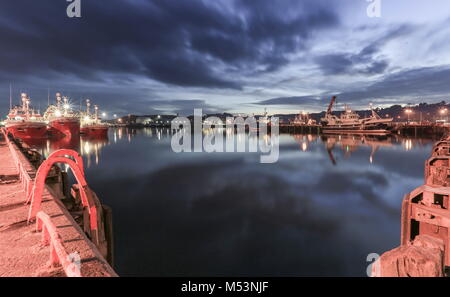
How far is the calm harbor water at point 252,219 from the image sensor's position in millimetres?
10250

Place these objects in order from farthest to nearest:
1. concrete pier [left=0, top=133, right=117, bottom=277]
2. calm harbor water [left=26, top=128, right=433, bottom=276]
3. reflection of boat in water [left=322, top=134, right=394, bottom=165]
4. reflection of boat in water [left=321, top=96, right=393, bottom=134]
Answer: reflection of boat in water [left=321, top=96, right=393, bottom=134], reflection of boat in water [left=322, top=134, right=394, bottom=165], calm harbor water [left=26, top=128, right=433, bottom=276], concrete pier [left=0, top=133, right=117, bottom=277]

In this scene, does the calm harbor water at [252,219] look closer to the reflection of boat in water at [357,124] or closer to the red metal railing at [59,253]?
the red metal railing at [59,253]

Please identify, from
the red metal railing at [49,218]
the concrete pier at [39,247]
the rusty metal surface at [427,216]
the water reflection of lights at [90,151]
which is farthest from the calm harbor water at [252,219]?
the water reflection of lights at [90,151]

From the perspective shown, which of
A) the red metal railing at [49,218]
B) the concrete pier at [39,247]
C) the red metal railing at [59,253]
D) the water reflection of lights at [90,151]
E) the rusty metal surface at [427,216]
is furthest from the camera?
the water reflection of lights at [90,151]

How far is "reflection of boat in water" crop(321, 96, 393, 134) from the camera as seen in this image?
82375 millimetres

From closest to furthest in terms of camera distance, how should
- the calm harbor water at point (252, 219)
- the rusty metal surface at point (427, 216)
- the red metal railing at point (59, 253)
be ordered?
the red metal railing at point (59, 253) < the rusty metal surface at point (427, 216) < the calm harbor water at point (252, 219)

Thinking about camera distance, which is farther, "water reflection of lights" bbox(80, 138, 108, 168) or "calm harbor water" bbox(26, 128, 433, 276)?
"water reflection of lights" bbox(80, 138, 108, 168)

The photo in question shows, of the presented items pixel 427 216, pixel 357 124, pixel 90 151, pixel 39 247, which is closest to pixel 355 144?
pixel 357 124

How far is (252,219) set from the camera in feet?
48.9

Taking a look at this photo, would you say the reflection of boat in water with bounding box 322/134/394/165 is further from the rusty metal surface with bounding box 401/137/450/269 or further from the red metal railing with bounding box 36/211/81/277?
the red metal railing with bounding box 36/211/81/277

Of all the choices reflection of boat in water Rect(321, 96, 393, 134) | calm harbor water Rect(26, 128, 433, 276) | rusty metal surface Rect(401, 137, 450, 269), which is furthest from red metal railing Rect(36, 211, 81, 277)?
reflection of boat in water Rect(321, 96, 393, 134)

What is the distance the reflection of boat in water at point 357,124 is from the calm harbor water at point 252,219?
61.7 metres

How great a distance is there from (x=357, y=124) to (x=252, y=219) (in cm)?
9074

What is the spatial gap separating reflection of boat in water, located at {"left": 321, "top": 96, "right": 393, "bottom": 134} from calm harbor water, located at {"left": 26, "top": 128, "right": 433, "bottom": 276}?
61741 mm
